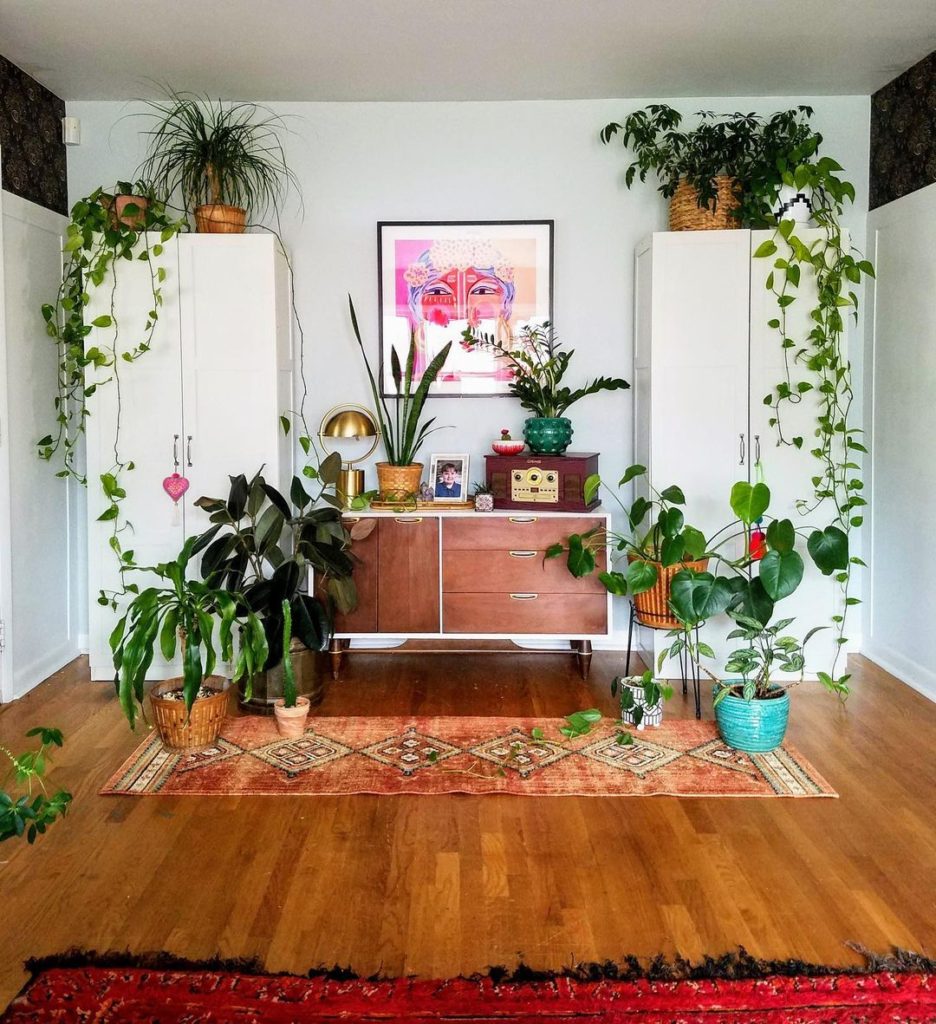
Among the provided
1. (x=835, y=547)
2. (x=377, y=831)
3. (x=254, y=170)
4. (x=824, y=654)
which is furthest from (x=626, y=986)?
(x=254, y=170)

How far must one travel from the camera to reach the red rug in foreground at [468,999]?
6.86 feet

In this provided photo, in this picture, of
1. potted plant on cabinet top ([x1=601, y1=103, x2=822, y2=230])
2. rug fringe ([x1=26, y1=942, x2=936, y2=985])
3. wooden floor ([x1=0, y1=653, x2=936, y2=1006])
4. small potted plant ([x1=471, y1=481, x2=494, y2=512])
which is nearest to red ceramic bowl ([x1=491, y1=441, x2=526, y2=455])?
small potted plant ([x1=471, y1=481, x2=494, y2=512])

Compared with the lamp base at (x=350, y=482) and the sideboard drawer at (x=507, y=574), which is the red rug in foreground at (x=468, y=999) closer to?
the sideboard drawer at (x=507, y=574)

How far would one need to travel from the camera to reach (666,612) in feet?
13.6

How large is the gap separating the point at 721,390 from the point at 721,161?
1005 mm

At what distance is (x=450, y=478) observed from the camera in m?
4.86

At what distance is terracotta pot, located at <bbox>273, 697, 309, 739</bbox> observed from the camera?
3.79 metres

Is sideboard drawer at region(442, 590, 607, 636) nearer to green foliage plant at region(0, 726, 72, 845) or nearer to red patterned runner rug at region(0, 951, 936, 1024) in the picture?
red patterned runner rug at region(0, 951, 936, 1024)

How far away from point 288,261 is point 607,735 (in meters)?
2.68

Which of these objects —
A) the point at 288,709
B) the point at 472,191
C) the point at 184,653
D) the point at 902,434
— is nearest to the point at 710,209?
the point at 472,191

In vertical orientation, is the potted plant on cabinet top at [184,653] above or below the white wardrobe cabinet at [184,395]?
below

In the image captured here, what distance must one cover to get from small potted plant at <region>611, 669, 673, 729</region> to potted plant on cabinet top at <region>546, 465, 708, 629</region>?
334mm

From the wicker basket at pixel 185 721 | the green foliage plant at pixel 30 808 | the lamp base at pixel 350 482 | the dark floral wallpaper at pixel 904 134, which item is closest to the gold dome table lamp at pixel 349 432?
the lamp base at pixel 350 482

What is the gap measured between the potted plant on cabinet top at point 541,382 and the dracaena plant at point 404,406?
0.30 meters
